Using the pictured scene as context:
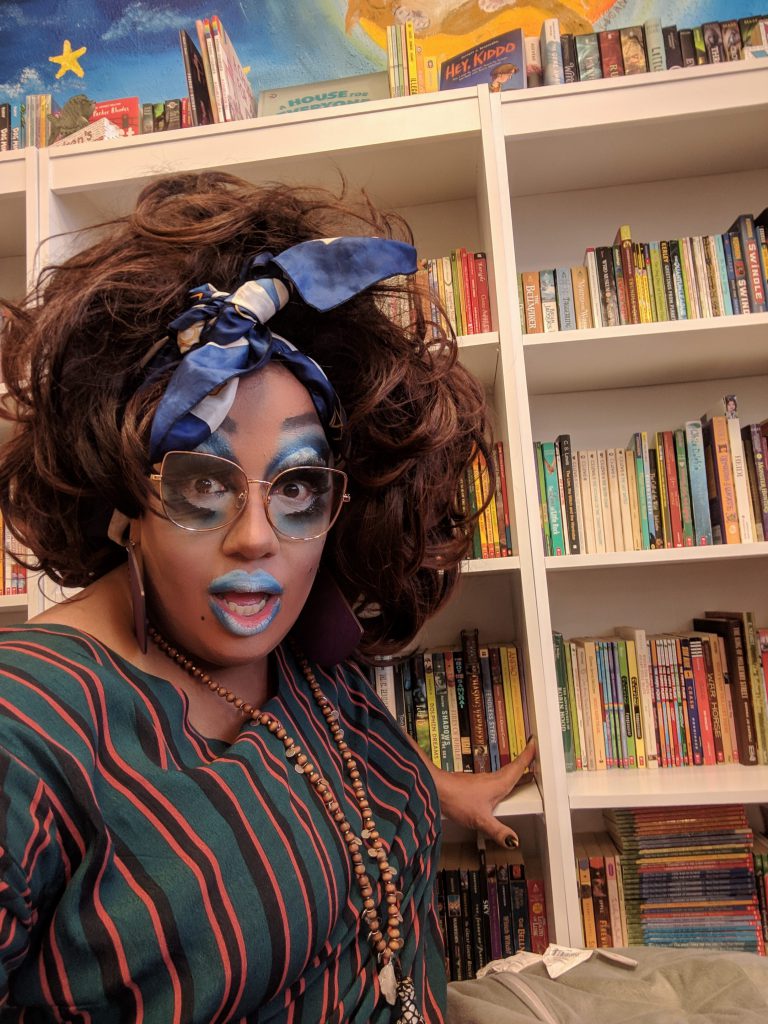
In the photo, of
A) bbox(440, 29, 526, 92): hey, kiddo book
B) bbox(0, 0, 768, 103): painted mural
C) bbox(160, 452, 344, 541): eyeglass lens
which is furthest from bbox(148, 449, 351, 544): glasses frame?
bbox(0, 0, 768, 103): painted mural

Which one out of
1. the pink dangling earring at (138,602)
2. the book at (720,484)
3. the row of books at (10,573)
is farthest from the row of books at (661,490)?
the row of books at (10,573)

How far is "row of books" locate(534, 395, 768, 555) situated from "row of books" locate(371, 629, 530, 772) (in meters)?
0.27

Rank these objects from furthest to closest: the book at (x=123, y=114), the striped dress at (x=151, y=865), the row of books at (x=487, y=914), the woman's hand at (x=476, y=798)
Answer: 1. the book at (x=123, y=114)
2. the row of books at (x=487, y=914)
3. the woman's hand at (x=476, y=798)
4. the striped dress at (x=151, y=865)

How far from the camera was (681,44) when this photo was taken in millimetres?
1565

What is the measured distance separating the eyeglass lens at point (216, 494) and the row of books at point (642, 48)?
124cm

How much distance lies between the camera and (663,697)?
5.03ft

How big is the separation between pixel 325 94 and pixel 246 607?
4.66 ft

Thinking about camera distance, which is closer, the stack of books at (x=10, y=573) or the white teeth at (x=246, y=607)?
the white teeth at (x=246, y=607)

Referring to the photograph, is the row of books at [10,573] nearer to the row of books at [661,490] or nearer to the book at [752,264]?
the row of books at [661,490]

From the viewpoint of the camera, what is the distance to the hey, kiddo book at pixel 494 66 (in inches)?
60.2

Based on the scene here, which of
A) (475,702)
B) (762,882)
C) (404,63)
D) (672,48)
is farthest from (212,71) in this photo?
(762,882)

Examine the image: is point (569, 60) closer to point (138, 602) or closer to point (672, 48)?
point (672, 48)

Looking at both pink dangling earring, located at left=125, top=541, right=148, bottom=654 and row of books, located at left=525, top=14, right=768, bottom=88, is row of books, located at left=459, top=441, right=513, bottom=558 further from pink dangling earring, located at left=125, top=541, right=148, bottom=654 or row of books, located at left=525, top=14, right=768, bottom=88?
pink dangling earring, located at left=125, top=541, right=148, bottom=654

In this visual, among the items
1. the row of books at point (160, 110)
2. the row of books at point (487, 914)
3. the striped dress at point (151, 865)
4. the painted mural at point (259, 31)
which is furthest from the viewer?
the painted mural at point (259, 31)
